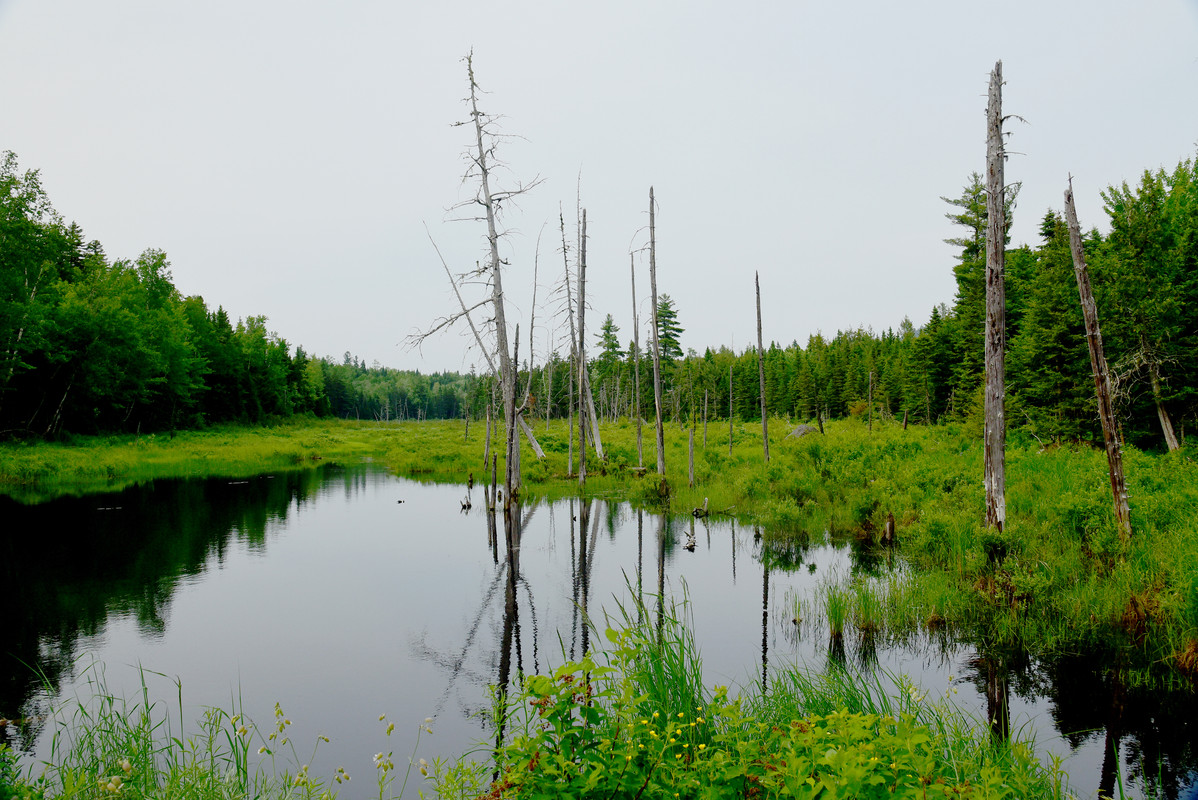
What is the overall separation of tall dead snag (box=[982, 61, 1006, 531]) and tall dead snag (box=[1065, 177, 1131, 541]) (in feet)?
4.43

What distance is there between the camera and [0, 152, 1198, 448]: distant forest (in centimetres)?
2005

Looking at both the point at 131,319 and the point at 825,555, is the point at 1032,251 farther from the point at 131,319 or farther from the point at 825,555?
the point at 131,319

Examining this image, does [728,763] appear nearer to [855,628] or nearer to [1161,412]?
[855,628]

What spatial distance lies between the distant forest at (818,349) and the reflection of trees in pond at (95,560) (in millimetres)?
13614

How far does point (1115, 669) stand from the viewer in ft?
23.9

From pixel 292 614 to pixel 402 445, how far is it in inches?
1511

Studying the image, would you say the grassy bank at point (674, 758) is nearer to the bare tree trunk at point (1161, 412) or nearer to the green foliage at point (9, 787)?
the green foliage at point (9, 787)

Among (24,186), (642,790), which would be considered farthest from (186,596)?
(24,186)

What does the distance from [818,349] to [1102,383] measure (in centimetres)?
6716

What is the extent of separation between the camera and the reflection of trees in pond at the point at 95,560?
27.1 feet

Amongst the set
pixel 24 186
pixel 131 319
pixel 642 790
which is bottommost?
A: pixel 642 790

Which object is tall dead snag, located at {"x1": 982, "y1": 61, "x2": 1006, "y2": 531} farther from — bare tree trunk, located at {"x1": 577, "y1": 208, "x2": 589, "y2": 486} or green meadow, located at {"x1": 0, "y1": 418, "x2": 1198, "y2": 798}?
bare tree trunk, located at {"x1": 577, "y1": 208, "x2": 589, "y2": 486}

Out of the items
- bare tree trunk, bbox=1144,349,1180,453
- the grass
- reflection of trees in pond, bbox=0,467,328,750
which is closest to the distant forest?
bare tree trunk, bbox=1144,349,1180,453


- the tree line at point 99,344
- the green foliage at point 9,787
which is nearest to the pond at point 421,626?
the green foliage at point 9,787
